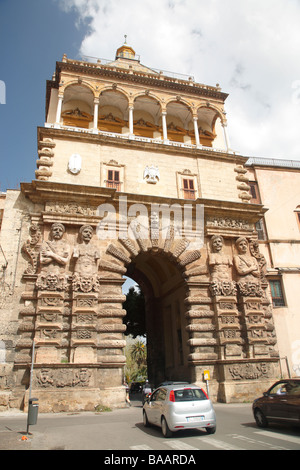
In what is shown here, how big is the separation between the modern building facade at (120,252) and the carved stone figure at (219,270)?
63mm

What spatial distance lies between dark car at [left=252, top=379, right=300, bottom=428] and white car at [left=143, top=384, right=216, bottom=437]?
179cm

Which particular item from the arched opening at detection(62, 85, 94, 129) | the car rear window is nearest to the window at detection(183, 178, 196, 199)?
the arched opening at detection(62, 85, 94, 129)

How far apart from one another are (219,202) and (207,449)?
47.4 ft

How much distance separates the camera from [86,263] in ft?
54.0

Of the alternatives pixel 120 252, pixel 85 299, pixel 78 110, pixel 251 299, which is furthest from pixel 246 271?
pixel 78 110

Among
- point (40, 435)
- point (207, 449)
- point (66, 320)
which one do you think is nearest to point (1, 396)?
point (66, 320)

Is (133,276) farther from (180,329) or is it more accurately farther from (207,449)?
(207,449)

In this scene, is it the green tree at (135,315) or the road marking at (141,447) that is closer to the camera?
the road marking at (141,447)

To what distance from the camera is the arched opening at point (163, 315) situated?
67.6 ft

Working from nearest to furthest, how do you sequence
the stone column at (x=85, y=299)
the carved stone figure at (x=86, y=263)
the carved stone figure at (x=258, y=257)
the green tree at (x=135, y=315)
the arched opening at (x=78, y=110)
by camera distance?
the stone column at (x=85, y=299), the carved stone figure at (x=86, y=263), the carved stone figure at (x=258, y=257), the arched opening at (x=78, y=110), the green tree at (x=135, y=315)

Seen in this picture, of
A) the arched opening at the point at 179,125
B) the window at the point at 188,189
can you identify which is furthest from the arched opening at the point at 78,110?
the window at the point at 188,189

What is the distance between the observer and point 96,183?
18.8m

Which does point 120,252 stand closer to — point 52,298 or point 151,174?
point 52,298

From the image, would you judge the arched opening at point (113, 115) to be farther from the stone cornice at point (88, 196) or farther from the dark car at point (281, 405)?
the dark car at point (281, 405)
